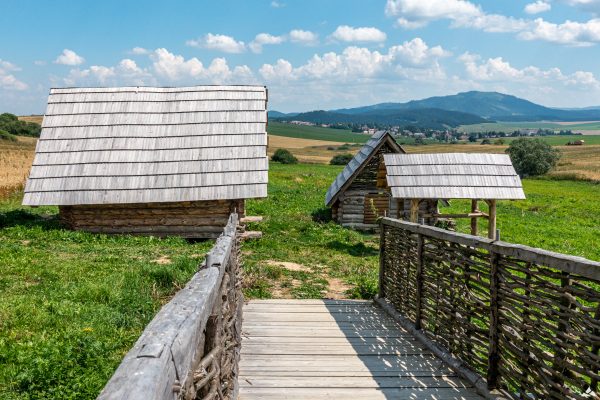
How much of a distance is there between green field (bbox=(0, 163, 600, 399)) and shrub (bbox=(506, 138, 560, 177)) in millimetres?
32939

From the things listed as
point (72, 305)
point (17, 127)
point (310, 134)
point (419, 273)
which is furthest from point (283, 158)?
point (310, 134)

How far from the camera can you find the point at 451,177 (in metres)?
15.2

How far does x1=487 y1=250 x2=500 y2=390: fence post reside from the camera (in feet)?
15.4

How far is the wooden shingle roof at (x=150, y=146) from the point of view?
15.8m

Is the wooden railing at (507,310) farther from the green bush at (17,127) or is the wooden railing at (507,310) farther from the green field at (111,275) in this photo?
the green bush at (17,127)

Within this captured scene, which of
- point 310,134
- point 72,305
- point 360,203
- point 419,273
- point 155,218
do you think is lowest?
point 72,305

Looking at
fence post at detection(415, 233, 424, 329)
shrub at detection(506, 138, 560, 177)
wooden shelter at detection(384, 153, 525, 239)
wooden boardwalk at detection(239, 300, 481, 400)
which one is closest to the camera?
wooden boardwalk at detection(239, 300, 481, 400)

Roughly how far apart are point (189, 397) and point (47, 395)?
3.42 m

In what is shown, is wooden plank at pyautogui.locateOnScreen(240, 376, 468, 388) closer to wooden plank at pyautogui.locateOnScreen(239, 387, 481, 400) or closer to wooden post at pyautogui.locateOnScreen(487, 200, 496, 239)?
wooden plank at pyautogui.locateOnScreen(239, 387, 481, 400)

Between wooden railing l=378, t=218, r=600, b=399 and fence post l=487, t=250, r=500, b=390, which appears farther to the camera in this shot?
fence post l=487, t=250, r=500, b=390

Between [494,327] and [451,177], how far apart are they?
10.9m

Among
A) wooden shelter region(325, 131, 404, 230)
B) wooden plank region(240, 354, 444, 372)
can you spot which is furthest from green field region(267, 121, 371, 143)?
wooden plank region(240, 354, 444, 372)

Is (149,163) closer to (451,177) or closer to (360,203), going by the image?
(360,203)

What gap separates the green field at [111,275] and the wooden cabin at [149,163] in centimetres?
106
